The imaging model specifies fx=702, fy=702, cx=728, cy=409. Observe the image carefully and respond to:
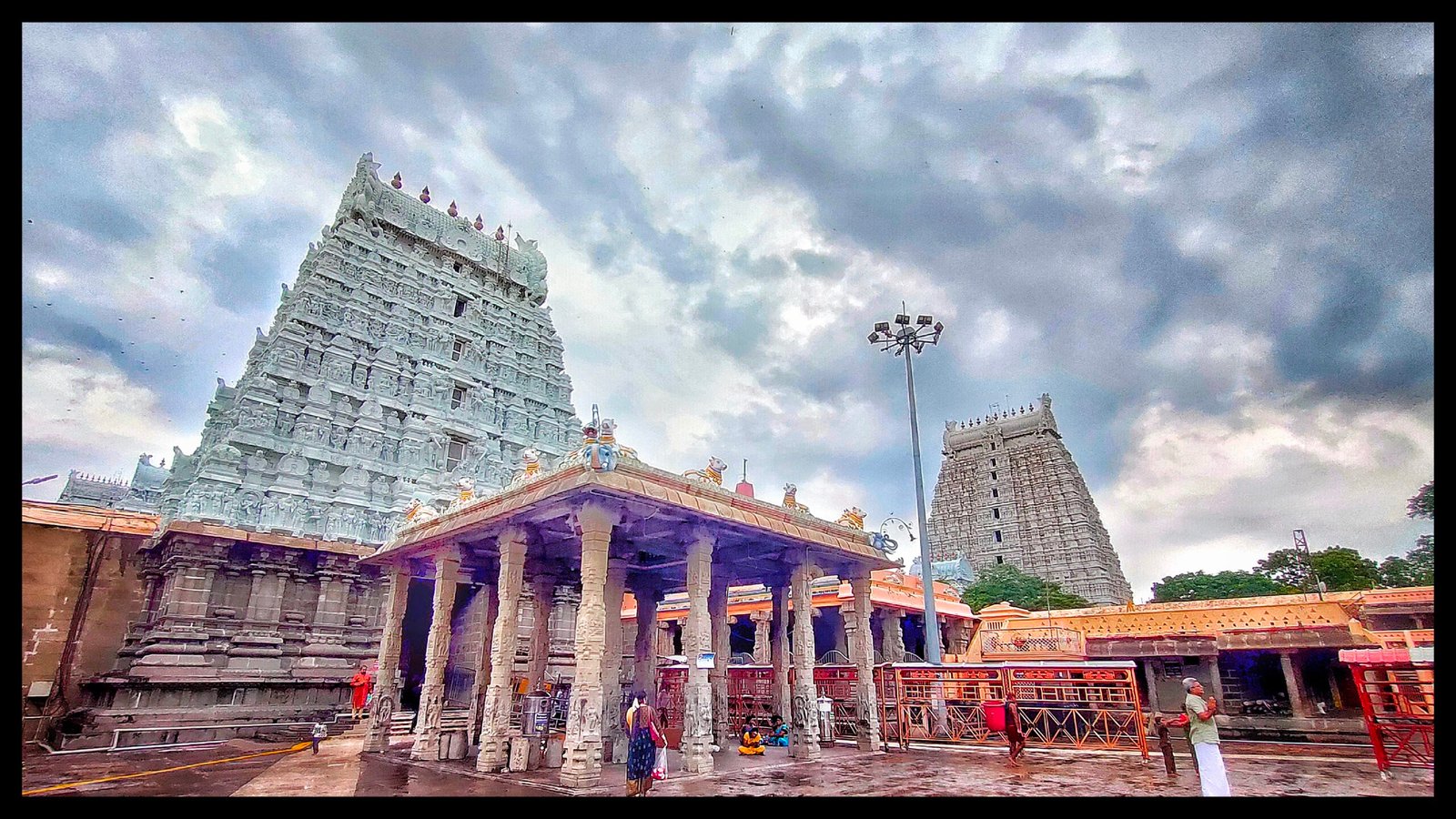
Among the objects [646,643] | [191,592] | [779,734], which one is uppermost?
[191,592]

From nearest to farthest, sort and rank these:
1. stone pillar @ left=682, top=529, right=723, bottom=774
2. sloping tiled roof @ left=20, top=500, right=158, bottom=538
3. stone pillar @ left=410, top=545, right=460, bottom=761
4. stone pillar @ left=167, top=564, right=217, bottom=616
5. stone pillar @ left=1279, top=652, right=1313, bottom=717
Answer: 1. stone pillar @ left=682, top=529, right=723, bottom=774
2. stone pillar @ left=410, top=545, right=460, bottom=761
3. sloping tiled roof @ left=20, top=500, right=158, bottom=538
4. stone pillar @ left=167, top=564, right=217, bottom=616
5. stone pillar @ left=1279, top=652, right=1313, bottom=717

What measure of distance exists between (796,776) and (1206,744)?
6721mm

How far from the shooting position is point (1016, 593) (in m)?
60.6

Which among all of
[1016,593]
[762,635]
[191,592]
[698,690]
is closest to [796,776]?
[698,690]

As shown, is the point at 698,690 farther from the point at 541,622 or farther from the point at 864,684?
the point at 541,622

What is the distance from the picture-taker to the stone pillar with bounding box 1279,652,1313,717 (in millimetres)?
22672

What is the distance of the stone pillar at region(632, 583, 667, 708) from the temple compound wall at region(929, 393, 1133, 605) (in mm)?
55881

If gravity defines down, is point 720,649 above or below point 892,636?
below

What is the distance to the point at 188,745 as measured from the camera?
19406 mm

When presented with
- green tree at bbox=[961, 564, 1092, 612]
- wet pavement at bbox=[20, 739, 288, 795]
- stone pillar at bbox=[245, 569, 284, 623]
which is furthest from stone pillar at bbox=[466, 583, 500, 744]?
green tree at bbox=[961, 564, 1092, 612]

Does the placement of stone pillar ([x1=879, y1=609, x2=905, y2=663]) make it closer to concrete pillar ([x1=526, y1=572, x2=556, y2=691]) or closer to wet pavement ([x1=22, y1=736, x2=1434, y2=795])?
wet pavement ([x1=22, y1=736, x2=1434, y2=795])

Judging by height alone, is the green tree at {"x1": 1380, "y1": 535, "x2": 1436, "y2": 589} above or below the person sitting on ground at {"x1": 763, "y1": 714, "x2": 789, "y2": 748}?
above

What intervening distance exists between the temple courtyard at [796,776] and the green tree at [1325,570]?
39.8 meters

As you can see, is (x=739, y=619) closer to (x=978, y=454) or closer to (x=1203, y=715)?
(x=1203, y=715)
